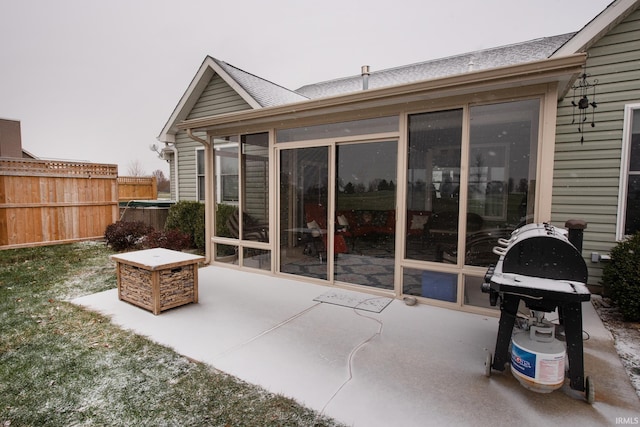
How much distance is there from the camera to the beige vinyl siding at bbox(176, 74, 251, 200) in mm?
8242

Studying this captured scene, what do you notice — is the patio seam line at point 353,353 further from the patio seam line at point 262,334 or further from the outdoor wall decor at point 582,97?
the outdoor wall decor at point 582,97

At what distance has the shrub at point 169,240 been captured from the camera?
7477 millimetres

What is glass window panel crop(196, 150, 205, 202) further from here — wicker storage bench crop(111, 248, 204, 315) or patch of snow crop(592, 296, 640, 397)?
patch of snow crop(592, 296, 640, 397)

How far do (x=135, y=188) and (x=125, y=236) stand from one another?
11.5 meters

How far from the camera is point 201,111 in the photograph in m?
8.82

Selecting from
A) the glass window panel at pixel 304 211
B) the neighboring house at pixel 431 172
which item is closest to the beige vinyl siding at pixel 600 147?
the neighboring house at pixel 431 172

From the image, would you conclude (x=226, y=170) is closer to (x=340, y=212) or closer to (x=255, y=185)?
(x=255, y=185)

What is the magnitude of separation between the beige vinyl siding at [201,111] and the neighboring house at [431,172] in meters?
2.64

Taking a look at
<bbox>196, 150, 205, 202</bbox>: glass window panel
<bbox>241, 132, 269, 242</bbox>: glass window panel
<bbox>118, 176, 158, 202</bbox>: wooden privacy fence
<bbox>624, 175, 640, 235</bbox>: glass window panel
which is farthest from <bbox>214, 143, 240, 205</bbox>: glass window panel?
<bbox>118, 176, 158, 202</bbox>: wooden privacy fence

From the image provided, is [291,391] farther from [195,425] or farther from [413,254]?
[413,254]

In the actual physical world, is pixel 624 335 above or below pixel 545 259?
below

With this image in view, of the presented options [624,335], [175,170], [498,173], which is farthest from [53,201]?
[624,335]

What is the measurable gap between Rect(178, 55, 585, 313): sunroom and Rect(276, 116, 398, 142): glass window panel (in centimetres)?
2

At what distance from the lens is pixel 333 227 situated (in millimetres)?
4812
